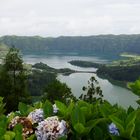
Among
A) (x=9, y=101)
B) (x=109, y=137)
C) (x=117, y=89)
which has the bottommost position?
(x=117, y=89)

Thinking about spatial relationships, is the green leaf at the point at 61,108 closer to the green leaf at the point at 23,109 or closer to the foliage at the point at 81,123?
the foliage at the point at 81,123

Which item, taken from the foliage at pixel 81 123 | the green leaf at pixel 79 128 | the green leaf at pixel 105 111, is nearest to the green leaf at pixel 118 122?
the foliage at pixel 81 123

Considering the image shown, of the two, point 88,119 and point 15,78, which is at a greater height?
point 88,119

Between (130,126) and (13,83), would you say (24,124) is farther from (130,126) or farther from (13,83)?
(13,83)

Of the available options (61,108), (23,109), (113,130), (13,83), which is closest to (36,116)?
(61,108)

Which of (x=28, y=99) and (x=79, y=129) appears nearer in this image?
(x=79, y=129)

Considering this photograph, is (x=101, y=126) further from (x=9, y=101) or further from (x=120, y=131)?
(x=9, y=101)

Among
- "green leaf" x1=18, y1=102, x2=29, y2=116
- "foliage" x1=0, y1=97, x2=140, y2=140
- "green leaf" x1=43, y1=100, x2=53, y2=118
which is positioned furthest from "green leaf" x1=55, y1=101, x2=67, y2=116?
"green leaf" x1=18, y1=102, x2=29, y2=116

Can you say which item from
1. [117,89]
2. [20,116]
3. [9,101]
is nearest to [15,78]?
[9,101]
